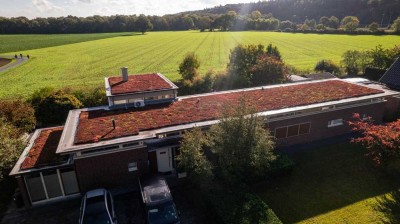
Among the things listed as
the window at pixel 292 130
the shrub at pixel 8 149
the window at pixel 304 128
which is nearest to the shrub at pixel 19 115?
the shrub at pixel 8 149

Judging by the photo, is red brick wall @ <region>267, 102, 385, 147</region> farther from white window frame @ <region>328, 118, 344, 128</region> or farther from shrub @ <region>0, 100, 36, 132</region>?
shrub @ <region>0, 100, 36, 132</region>

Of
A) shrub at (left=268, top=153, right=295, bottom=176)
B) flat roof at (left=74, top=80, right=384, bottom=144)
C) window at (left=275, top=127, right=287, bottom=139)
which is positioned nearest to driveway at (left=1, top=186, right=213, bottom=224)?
flat roof at (left=74, top=80, right=384, bottom=144)

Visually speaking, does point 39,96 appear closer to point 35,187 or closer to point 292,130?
point 35,187

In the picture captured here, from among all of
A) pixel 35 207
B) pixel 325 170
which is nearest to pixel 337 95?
pixel 325 170

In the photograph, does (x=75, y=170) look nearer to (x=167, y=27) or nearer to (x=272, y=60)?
(x=272, y=60)

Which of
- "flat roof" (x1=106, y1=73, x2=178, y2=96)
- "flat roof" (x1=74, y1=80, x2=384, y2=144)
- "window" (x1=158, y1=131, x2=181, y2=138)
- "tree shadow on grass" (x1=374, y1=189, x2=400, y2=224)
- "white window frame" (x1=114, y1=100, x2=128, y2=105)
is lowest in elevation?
"tree shadow on grass" (x1=374, y1=189, x2=400, y2=224)
